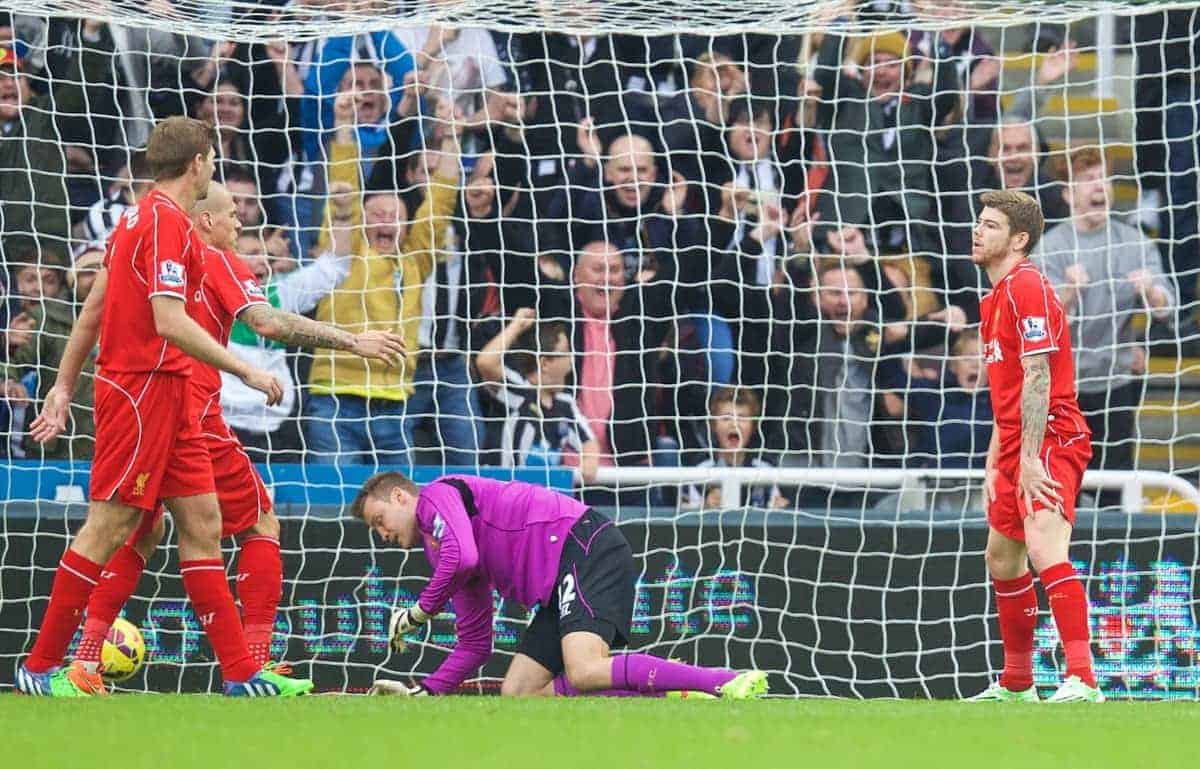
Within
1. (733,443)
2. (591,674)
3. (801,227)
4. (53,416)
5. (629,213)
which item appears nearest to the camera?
(53,416)

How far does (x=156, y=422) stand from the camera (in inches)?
224

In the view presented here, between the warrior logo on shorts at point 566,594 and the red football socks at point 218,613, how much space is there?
1.18 meters

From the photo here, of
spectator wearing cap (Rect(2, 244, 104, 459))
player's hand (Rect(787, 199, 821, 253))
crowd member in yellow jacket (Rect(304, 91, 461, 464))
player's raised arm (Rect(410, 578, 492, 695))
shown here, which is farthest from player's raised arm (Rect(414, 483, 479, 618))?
player's hand (Rect(787, 199, 821, 253))

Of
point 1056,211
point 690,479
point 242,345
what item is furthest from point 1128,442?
point 242,345

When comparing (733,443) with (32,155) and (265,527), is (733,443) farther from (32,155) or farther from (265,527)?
(32,155)

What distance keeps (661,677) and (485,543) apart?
32.2 inches

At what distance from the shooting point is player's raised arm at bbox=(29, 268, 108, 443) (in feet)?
19.9

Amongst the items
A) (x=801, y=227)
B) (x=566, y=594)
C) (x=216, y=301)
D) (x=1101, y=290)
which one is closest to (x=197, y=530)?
(x=216, y=301)

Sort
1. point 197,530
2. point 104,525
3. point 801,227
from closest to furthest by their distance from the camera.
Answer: point 104,525, point 197,530, point 801,227

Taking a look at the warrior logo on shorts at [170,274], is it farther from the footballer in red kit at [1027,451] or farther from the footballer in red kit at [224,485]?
the footballer in red kit at [1027,451]

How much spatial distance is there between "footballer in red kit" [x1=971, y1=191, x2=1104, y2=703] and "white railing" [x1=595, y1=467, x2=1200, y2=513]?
57.5 inches

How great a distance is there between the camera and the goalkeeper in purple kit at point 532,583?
6.16 metres

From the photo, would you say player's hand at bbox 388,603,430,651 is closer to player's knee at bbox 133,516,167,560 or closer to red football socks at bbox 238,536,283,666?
red football socks at bbox 238,536,283,666

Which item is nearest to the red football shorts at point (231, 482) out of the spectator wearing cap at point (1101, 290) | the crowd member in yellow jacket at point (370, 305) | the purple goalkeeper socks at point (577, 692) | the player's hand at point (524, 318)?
the purple goalkeeper socks at point (577, 692)
